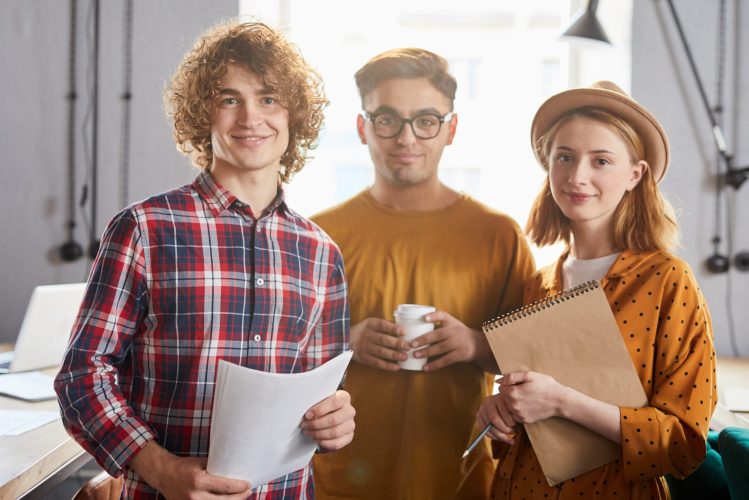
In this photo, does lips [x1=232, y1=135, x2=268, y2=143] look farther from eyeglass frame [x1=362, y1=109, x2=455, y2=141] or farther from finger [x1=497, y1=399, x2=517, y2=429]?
finger [x1=497, y1=399, x2=517, y2=429]

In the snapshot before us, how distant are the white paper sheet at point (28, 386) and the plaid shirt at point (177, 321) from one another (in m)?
0.75

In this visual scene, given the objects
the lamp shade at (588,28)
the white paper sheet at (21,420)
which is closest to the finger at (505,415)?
the white paper sheet at (21,420)

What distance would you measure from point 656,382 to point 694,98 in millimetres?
1619

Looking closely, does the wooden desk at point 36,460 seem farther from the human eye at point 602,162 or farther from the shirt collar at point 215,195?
the human eye at point 602,162

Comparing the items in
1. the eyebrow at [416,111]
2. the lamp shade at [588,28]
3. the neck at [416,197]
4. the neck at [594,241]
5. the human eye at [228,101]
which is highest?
the lamp shade at [588,28]

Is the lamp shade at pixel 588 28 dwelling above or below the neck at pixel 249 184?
above

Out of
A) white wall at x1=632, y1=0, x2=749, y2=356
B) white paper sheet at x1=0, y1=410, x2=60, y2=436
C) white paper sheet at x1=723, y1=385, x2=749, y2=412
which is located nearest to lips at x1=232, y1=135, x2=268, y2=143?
white paper sheet at x1=0, y1=410, x2=60, y2=436

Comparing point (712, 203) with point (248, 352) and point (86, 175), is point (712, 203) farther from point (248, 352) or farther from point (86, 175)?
point (86, 175)

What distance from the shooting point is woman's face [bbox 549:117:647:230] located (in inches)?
50.3

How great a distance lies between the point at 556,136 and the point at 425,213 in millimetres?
385

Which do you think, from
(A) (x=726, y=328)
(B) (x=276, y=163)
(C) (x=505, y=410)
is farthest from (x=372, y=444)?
(A) (x=726, y=328)

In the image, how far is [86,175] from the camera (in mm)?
2496

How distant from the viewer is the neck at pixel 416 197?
1.62 m

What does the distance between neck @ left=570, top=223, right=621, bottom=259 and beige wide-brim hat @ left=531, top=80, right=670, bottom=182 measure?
0.16 metres
